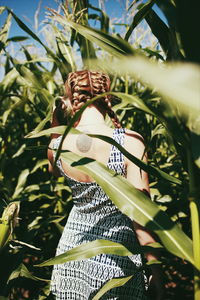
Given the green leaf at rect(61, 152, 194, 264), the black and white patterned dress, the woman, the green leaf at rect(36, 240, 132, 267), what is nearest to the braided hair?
the woman

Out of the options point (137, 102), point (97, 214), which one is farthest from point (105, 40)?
point (97, 214)

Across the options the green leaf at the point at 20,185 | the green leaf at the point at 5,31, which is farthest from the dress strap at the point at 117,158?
the green leaf at the point at 5,31

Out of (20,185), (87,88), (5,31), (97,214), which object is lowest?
(20,185)

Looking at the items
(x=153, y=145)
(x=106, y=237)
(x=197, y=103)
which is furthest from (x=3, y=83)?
(x=197, y=103)

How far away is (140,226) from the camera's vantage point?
83 cm

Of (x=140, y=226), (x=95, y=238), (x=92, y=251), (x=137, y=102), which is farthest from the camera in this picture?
(x=95, y=238)

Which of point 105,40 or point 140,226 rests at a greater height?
point 105,40

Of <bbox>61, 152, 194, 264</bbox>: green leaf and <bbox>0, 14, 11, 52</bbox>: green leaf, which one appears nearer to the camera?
<bbox>61, 152, 194, 264</bbox>: green leaf

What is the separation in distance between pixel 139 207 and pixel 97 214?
1.32 ft

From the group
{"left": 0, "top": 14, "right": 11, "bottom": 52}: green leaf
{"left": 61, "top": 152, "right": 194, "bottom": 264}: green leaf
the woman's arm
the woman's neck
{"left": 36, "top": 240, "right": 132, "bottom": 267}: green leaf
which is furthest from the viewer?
{"left": 0, "top": 14, "right": 11, "bottom": 52}: green leaf

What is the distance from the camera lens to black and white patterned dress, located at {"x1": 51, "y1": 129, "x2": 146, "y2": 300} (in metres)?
0.90

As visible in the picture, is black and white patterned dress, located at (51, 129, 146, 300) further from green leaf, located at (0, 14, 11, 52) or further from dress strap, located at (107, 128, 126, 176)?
green leaf, located at (0, 14, 11, 52)

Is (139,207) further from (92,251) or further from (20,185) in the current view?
(20,185)

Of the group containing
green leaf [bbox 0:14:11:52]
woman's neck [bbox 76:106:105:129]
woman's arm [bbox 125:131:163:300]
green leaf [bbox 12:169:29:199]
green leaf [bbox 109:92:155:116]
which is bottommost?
green leaf [bbox 12:169:29:199]
